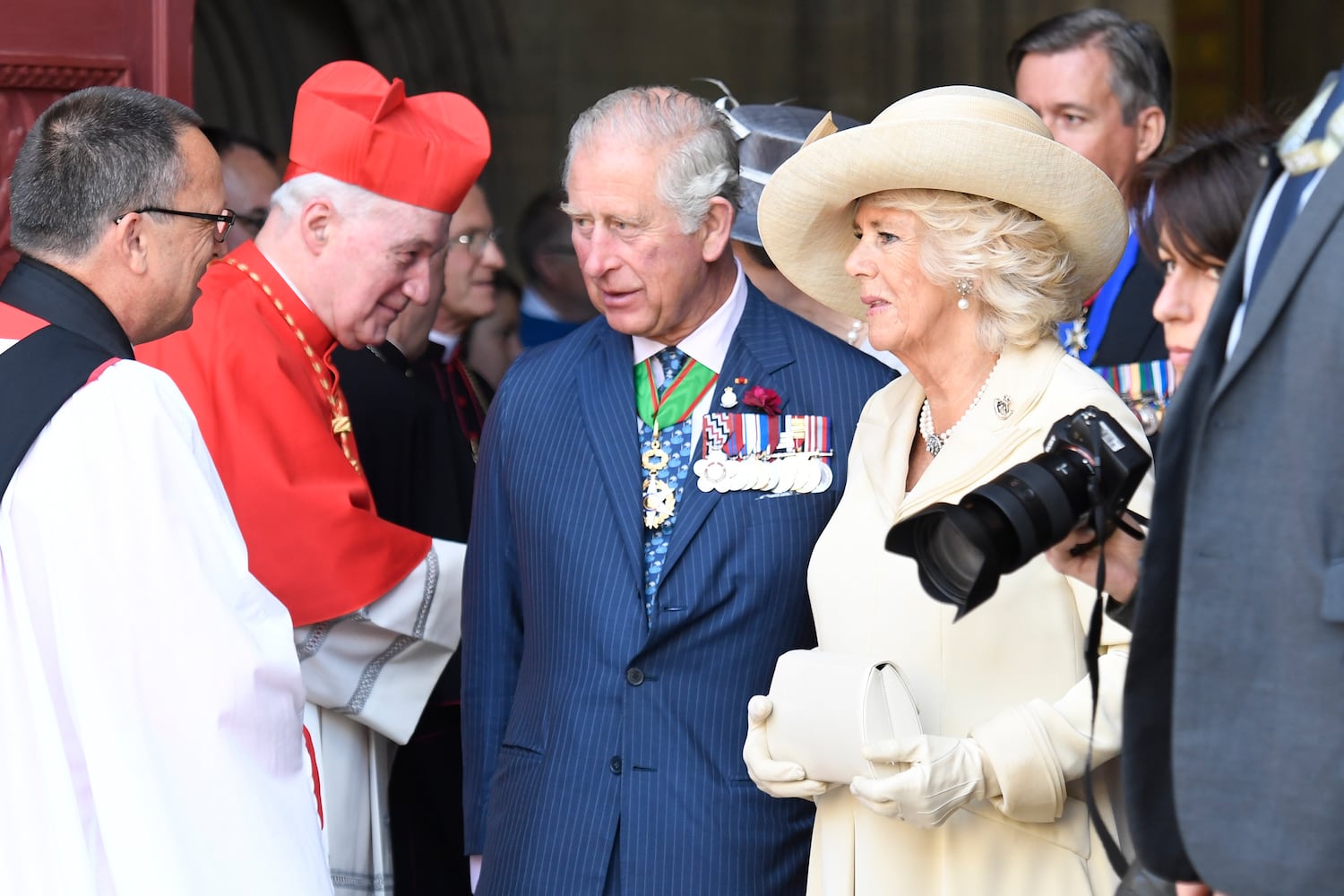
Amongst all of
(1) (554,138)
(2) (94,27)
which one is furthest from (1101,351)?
(1) (554,138)

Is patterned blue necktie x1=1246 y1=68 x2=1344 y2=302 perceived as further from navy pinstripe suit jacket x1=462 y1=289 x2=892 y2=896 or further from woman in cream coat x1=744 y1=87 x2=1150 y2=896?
navy pinstripe suit jacket x1=462 y1=289 x2=892 y2=896

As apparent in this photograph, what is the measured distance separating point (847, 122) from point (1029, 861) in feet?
6.68

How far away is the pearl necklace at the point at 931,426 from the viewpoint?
2.66m

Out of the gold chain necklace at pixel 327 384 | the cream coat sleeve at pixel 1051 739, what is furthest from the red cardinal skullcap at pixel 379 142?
the cream coat sleeve at pixel 1051 739

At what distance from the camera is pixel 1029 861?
8.18 feet

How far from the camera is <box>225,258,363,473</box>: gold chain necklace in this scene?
353 cm

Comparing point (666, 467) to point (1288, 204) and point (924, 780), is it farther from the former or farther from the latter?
point (1288, 204)

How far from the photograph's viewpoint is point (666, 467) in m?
3.06

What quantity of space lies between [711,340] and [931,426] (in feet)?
1.89

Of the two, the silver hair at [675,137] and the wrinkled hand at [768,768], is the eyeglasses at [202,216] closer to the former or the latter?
the silver hair at [675,137]

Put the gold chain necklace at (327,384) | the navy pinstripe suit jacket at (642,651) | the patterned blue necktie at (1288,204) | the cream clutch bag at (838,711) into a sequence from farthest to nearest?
the gold chain necklace at (327,384) < the navy pinstripe suit jacket at (642,651) < the cream clutch bag at (838,711) < the patterned blue necktie at (1288,204)

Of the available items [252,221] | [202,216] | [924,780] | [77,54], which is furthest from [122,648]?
[252,221]

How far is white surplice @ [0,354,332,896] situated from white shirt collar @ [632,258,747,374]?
994 millimetres

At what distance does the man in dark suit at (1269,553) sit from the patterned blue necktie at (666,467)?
4.80ft
